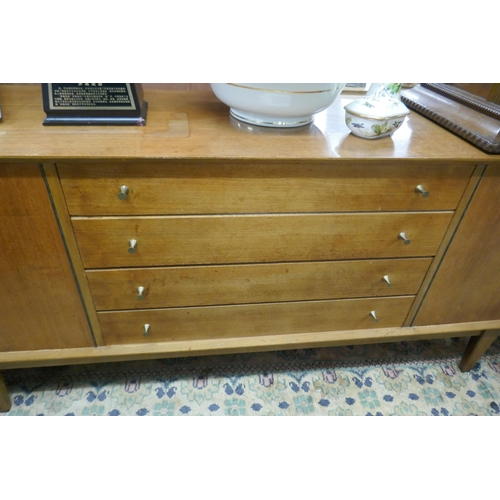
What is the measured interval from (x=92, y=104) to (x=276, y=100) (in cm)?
41

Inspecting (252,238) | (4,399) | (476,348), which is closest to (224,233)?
(252,238)

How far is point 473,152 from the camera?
0.82 m

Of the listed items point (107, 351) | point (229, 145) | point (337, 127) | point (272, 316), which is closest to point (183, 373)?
point (107, 351)

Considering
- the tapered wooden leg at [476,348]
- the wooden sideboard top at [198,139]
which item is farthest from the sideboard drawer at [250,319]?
the wooden sideboard top at [198,139]

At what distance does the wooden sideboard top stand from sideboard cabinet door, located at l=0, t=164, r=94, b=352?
0.08 meters

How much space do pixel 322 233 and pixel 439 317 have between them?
552 millimetres

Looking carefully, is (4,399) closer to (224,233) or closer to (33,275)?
(33,275)

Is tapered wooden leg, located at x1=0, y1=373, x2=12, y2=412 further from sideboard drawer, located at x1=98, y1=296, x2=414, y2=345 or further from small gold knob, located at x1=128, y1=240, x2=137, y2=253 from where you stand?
small gold knob, located at x1=128, y1=240, x2=137, y2=253

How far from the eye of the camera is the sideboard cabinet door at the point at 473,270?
35.6 inches

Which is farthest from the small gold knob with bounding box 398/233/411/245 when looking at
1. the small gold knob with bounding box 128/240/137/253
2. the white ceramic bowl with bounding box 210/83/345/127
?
the small gold knob with bounding box 128/240/137/253

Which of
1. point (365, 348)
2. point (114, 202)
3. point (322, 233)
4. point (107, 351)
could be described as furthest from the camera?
point (365, 348)

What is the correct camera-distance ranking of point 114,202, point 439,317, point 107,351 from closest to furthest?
point 114,202 → point 107,351 → point 439,317

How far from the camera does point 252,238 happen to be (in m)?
0.89
